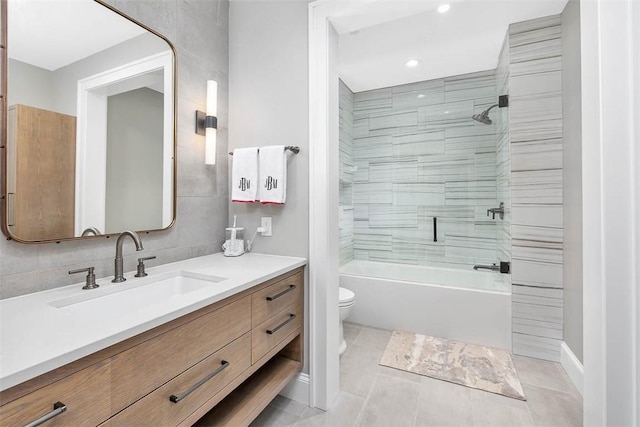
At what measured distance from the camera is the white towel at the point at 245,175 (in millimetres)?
1665

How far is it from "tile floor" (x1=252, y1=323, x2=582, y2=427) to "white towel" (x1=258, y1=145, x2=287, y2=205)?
117 cm

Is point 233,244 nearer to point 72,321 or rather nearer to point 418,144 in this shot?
point 72,321

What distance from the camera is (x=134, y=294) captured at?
116 centimetres

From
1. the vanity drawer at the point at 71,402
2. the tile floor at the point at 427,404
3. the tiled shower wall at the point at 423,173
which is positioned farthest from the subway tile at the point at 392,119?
the vanity drawer at the point at 71,402

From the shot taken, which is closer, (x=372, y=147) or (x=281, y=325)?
(x=281, y=325)

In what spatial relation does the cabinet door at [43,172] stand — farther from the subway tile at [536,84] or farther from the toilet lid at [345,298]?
the subway tile at [536,84]

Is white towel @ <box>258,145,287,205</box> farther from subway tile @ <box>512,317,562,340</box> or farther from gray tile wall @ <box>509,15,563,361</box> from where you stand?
subway tile @ <box>512,317,562,340</box>

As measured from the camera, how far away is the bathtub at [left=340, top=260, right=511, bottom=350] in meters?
2.23

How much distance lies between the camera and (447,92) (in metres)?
3.10

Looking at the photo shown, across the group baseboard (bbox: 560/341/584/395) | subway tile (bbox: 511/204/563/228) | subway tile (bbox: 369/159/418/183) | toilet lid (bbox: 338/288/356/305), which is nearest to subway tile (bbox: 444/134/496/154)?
subway tile (bbox: 369/159/418/183)

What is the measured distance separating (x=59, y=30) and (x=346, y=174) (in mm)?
2663

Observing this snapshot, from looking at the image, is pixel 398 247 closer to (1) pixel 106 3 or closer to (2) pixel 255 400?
(2) pixel 255 400

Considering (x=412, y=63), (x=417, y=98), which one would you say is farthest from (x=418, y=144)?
(x=412, y=63)

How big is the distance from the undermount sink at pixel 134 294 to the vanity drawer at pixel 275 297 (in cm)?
19
